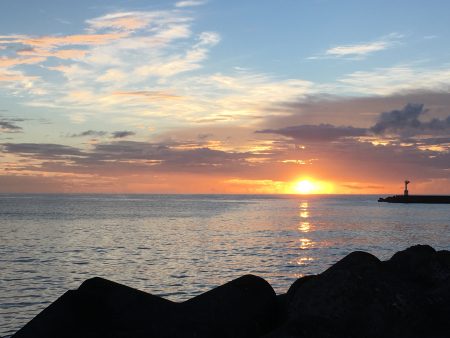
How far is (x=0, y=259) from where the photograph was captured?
3703 centimetres

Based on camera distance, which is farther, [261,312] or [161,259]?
[161,259]

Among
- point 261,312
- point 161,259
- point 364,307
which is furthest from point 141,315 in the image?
point 161,259

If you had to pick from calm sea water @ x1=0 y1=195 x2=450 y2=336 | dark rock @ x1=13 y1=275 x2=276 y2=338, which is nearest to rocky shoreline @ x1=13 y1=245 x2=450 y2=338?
dark rock @ x1=13 y1=275 x2=276 y2=338

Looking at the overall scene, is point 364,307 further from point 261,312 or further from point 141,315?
point 141,315

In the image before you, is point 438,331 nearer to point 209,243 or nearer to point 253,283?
point 253,283

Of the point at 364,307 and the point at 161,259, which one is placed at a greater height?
the point at 364,307

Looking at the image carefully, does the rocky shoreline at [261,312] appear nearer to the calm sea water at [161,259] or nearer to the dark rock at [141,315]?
the dark rock at [141,315]

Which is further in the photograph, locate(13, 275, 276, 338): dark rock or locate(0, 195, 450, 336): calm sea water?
locate(0, 195, 450, 336): calm sea water

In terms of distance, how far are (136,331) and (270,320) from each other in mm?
2611

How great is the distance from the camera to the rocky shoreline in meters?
8.34

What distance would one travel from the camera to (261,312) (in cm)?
970

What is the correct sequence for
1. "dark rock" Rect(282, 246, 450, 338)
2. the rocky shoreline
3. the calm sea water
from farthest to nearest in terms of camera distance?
1. the calm sea water
2. the rocky shoreline
3. "dark rock" Rect(282, 246, 450, 338)

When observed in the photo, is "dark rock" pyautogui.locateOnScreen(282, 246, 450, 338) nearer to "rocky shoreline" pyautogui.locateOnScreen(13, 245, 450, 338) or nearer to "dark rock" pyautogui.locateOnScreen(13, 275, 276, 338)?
"rocky shoreline" pyautogui.locateOnScreen(13, 245, 450, 338)

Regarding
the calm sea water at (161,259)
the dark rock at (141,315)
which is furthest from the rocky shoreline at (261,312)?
the calm sea water at (161,259)
